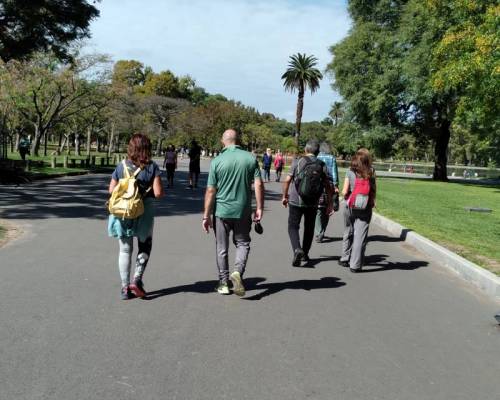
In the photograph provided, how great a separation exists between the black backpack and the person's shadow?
1.20 m

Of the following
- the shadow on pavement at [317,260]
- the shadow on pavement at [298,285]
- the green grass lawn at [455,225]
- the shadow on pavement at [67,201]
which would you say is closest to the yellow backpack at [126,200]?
the shadow on pavement at [298,285]

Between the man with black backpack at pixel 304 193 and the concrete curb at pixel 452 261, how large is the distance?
2.17m

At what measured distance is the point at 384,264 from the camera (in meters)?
8.16

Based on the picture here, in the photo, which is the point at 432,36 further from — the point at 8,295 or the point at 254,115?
the point at 254,115

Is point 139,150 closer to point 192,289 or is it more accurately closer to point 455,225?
point 192,289

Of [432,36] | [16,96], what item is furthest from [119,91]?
[432,36]

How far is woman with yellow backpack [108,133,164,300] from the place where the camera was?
17.5 feet

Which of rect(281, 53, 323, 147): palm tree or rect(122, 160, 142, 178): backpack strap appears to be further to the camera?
rect(281, 53, 323, 147): palm tree

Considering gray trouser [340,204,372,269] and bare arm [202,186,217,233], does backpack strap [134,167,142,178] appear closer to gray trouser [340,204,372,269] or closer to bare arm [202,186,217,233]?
bare arm [202,186,217,233]

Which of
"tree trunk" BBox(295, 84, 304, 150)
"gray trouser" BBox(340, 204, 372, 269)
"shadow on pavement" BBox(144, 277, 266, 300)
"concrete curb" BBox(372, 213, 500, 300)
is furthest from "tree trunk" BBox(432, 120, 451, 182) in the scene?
"shadow on pavement" BBox(144, 277, 266, 300)

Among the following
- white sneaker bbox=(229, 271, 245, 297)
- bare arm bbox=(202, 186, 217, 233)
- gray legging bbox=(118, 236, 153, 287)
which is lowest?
white sneaker bbox=(229, 271, 245, 297)

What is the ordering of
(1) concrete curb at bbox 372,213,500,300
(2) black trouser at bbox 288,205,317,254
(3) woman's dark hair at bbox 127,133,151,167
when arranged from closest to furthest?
(3) woman's dark hair at bbox 127,133,151,167 → (1) concrete curb at bbox 372,213,500,300 → (2) black trouser at bbox 288,205,317,254

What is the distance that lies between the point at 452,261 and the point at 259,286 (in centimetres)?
332

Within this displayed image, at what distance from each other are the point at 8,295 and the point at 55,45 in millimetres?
17432
